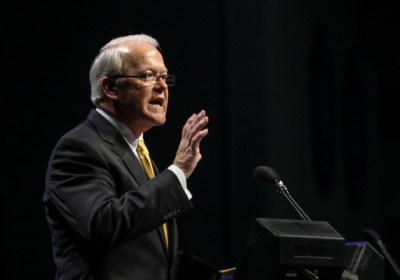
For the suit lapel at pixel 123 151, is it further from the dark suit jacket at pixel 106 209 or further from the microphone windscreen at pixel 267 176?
the microphone windscreen at pixel 267 176

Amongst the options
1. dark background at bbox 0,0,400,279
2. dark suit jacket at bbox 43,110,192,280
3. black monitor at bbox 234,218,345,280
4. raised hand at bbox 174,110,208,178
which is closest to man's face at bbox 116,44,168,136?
dark suit jacket at bbox 43,110,192,280

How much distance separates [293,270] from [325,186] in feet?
9.82

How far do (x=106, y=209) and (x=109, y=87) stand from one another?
0.52 meters

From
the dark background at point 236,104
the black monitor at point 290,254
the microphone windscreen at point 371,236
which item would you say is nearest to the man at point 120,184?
the black monitor at point 290,254

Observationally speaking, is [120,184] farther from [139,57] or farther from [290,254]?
[290,254]

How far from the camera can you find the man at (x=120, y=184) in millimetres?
1815

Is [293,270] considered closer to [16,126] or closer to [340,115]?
[16,126]

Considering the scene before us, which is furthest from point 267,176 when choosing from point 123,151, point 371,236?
point 371,236

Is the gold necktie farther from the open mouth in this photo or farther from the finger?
the finger

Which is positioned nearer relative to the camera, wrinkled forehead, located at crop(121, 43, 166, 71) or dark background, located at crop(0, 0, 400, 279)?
wrinkled forehead, located at crop(121, 43, 166, 71)

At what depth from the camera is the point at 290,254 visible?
5.10 ft

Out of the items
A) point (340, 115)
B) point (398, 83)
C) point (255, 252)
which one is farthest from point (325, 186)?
point (255, 252)

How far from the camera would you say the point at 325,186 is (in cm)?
450

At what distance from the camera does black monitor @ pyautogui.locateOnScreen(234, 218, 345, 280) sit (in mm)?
1555
